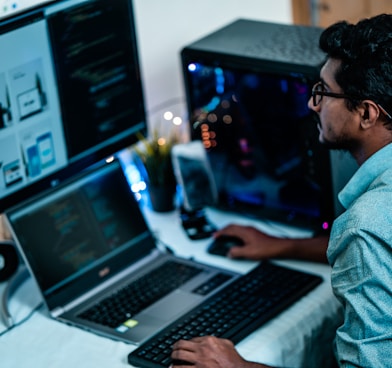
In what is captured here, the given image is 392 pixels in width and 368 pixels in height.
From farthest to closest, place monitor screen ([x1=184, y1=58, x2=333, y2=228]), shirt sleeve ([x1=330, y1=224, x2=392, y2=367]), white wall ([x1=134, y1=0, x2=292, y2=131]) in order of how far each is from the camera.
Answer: white wall ([x1=134, y1=0, x2=292, y2=131]) → monitor screen ([x1=184, y1=58, x2=333, y2=228]) → shirt sleeve ([x1=330, y1=224, x2=392, y2=367])

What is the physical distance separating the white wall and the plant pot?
334 mm

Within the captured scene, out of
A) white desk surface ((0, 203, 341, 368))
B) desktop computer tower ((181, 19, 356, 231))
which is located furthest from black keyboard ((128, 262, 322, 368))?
desktop computer tower ((181, 19, 356, 231))

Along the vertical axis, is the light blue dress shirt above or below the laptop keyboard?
above

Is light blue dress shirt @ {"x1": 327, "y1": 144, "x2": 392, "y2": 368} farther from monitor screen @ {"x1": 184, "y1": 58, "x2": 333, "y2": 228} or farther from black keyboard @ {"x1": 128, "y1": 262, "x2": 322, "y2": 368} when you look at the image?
monitor screen @ {"x1": 184, "y1": 58, "x2": 333, "y2": 228}

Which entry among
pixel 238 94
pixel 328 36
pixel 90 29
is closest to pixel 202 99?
pixel 238 94

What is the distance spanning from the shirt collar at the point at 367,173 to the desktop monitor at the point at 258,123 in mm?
331

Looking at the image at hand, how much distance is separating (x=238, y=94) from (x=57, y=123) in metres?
0.50

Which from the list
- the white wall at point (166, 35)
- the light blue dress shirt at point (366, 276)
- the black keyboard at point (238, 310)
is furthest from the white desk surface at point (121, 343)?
the white wall at point (166, 35)

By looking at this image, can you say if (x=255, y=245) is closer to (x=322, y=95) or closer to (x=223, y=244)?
(x=223, y=244)

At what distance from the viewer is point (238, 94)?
2.17 metres

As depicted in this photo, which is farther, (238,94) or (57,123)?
(238,94)

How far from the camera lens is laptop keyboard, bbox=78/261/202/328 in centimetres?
178

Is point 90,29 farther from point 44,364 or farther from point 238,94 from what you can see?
point 44,364

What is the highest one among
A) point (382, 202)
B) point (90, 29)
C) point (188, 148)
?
point (90, 29)
